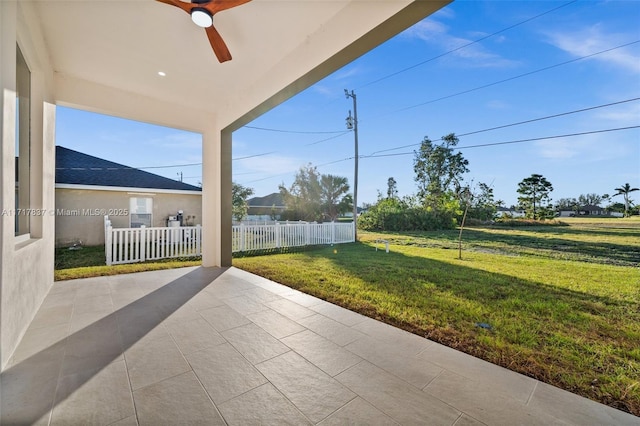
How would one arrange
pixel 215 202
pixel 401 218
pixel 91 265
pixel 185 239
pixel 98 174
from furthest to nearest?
1. pixel 401 218
2. pixel 98 174
3. pixel 185 239
4. pixel 91 265
5. pixel 215 202

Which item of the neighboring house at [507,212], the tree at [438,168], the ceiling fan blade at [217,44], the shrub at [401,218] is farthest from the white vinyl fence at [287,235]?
the neighboring house at [507,212]

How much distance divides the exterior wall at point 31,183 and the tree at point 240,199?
492 inches

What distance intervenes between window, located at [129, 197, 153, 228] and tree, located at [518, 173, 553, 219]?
11023mm

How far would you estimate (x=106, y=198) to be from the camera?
8258mm

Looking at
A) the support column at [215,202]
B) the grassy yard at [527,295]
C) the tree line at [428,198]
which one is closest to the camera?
the grassy yard at [527,295]

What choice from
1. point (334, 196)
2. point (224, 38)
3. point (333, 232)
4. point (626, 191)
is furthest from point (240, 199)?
point (626, 191)

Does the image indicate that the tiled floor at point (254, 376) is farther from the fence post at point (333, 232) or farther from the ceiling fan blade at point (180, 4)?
the fence post at point (333, 232)

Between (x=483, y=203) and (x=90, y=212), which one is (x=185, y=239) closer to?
(x=90, y=212)

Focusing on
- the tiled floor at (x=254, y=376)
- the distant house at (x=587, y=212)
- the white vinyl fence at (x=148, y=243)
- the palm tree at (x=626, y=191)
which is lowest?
the tiled floor at (x=254, y=376)

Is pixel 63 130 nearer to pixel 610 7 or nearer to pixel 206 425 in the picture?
pixel 206 425

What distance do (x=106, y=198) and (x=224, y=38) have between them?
316 inches

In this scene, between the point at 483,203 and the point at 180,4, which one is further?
the point at 483,203

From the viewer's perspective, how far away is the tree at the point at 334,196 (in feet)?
52.9

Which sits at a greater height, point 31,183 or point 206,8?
point 206,8
